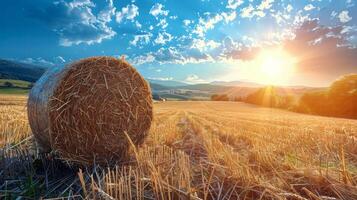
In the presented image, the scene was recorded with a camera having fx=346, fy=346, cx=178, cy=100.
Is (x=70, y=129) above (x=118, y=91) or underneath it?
underneath

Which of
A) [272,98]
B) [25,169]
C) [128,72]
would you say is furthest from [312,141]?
[272,98]

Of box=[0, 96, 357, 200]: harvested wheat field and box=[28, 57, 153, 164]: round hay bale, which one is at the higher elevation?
box=[28, 57, 153, 164]: round hay bale

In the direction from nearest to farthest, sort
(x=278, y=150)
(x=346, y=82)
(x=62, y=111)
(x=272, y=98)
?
(x=62, y=111), (x=278, y=150), (x=346, y=82), (x=272, y=98)

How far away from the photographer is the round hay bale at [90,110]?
5.46 metres

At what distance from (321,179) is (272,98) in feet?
164

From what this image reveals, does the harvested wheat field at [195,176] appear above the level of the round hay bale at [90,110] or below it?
below

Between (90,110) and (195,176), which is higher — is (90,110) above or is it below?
above

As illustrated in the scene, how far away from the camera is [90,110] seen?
590cm

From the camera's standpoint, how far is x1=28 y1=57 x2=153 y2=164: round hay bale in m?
5.46

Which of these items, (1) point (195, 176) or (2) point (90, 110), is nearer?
A: (1) point (195, 176)

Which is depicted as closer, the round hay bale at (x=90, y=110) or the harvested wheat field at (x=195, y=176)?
the harvested wheat field at (x=195, y=176)

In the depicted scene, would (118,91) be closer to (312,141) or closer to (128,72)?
(128,72)

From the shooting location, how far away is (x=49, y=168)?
5379mm

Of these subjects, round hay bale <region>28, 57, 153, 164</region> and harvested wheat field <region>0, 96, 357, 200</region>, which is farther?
round hay bale <region>28, 57, 153, 164</region>
